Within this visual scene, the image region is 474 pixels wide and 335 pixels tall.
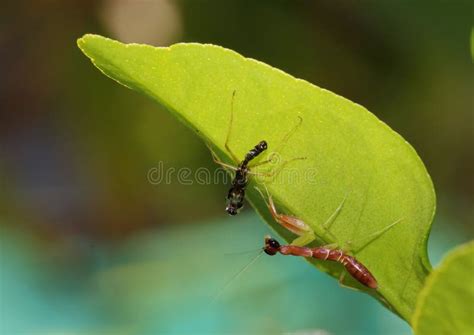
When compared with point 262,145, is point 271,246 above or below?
below

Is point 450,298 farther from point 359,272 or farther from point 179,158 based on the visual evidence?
point 179,158

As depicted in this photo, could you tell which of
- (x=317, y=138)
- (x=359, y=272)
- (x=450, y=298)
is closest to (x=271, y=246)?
(x=359, y=272)

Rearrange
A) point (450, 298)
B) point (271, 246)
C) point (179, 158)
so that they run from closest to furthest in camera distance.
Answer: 1. point (450, 298)
2. point (271, 246)
3. point (179, 158)

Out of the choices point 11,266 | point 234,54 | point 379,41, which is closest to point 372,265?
point 234,54

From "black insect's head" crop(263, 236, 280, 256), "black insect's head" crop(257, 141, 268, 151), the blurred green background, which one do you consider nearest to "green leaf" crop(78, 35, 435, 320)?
"black insect's head" crop(257, 141, 268, 151)

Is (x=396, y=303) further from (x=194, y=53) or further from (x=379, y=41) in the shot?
A: (x=379, y=41)

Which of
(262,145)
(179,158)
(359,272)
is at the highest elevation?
(262,145)
